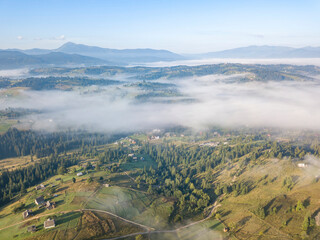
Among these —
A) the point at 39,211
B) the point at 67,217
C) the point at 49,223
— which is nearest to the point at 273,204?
the point at 67,217

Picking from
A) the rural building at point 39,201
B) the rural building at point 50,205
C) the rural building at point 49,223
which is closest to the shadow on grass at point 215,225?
the rural building at point 49,223

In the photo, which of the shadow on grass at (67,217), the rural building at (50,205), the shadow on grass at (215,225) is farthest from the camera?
the rural building at (50,205)

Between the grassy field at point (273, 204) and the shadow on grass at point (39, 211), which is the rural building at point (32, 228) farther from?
the grassy field at point (273, 204)

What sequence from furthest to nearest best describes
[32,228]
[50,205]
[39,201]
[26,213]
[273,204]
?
1. [273,204]
2. [39,201]
3. [50,205]
4. [26,213]
5. [32,228]

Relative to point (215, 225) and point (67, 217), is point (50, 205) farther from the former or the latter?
point (215, 225)

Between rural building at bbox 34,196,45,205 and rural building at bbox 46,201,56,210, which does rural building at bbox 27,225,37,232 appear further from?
rural building at bbox 34,196,45,205

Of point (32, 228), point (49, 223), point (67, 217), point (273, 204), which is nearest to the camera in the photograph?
point (32, 228)

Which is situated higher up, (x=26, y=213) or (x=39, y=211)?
(x=26, y=213)

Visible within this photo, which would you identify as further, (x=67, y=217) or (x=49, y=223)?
(x=67, y=217)

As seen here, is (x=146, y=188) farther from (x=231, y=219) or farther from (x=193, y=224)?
(x=231, y=219)

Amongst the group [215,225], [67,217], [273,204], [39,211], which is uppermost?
[67,217]

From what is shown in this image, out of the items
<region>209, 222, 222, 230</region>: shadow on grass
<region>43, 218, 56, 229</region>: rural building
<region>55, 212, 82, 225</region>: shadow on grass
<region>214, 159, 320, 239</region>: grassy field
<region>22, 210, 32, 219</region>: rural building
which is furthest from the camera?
<region>209, 222, 222, 230</region>: shadow on grass

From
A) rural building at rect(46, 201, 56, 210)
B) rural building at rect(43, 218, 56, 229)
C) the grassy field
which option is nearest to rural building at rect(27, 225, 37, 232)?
rural building at rect(43, 218, 56, 229)
